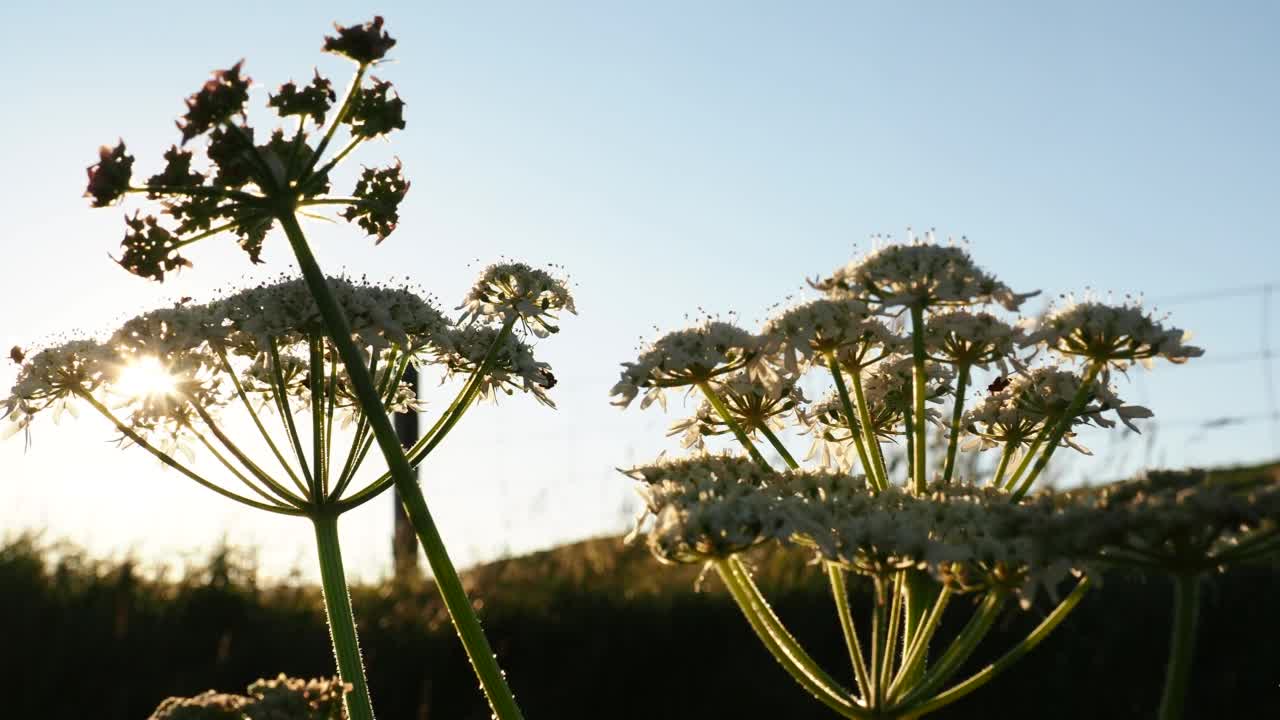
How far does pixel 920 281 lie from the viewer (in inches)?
188

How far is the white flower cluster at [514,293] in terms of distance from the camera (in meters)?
5.96

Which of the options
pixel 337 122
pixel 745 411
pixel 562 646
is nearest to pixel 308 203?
pixel 337 122

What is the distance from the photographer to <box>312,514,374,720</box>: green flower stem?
14.7 ft

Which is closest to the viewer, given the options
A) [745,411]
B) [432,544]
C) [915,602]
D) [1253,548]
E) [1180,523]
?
[1180,523]

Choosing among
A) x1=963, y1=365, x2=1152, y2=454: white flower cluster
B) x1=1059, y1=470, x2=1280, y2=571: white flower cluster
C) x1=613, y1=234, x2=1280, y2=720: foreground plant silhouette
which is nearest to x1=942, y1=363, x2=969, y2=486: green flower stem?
x1=613, y1=234, x2=1280, y2=720: foreground plant silhouette

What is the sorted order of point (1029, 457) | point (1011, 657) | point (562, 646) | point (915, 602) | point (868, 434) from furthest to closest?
1. point (562, 646)
2. point (868, 434)
3. point (1029, 457)
4. point (915, 602)
5. point (1011, 657)

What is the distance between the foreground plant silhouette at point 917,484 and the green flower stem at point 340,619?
3.90 feet

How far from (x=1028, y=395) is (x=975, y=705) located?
688 centimetres

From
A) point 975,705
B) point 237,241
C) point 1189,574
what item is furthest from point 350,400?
point 975,705

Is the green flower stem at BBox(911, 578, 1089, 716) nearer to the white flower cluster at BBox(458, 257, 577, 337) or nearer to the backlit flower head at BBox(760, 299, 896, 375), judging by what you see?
the backlit flower head at BBox(760, 299, 896, 375)

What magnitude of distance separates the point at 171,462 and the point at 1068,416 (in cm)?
347

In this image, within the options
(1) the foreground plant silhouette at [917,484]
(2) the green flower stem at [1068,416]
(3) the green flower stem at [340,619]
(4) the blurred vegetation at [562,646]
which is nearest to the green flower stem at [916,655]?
(1) the foreground plant silhouette at [917,484]

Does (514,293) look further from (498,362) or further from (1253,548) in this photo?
(1253,548)

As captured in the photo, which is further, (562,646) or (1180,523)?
(562,646)
